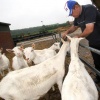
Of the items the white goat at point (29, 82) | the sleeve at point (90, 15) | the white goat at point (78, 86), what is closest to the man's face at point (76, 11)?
the sleeve at point (90, 15)

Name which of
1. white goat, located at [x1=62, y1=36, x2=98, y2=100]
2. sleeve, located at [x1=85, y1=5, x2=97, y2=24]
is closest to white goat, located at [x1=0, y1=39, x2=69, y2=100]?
white goat, located at [x1=62, y1=36, x2=98, y2=100]

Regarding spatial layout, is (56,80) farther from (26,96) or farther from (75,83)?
(75,83)

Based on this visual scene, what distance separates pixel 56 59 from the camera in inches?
191

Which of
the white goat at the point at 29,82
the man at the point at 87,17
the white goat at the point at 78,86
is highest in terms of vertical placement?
the man at the point at 87,17

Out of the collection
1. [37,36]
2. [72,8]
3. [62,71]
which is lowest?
[37,36]

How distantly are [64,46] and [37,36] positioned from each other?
84.7ft

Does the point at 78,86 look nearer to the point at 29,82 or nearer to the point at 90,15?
the point at 29,82

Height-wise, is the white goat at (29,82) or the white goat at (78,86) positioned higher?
the white goat at (78,86)

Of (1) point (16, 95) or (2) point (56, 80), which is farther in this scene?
(2) point (56, 80)

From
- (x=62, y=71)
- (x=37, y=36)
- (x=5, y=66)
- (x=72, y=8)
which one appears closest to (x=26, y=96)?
(x=62, y=71)

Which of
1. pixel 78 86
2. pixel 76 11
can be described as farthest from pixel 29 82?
pixel 76 11

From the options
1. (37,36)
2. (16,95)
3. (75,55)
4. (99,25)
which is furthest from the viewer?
(37,36)

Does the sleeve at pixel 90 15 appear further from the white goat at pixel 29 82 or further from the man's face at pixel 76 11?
the white goat at pixel 29 82

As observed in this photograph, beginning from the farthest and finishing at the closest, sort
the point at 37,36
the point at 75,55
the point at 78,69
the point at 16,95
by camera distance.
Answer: the point at 37,36
the point at 16,95
the point at 75,55
the point at 78,69
